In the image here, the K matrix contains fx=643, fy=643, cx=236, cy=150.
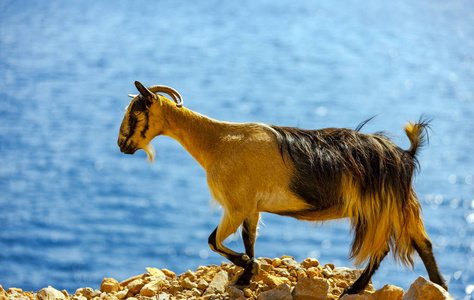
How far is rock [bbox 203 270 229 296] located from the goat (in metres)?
0.40

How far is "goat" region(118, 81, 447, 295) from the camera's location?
4.55m

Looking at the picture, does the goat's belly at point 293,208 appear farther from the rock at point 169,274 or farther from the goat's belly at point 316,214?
the rock at point 169,274

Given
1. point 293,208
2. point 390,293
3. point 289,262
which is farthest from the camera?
point 289,262

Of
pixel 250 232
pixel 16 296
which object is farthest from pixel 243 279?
pixel 16 296

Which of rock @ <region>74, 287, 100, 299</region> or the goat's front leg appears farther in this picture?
rock @ <region>74, 287, 100, 299</region>

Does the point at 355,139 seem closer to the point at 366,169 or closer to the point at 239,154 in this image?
the point at 366,169

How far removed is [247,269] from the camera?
4930mm

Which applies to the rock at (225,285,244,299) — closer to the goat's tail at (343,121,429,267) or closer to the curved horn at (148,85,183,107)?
the goat's tail at (343,121,429,267)

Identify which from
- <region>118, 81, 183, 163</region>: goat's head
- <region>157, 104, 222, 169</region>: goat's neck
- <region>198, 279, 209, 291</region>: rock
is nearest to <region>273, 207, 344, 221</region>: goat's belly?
<region>157, 104, 222, 169</region>: goat's neck

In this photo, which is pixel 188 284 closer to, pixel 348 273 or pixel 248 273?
pixel 248 273

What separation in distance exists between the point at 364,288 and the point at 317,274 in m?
0.56

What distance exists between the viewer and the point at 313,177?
4.55 meters

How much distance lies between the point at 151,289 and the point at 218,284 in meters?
0.53

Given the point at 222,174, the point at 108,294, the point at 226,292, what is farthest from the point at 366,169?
the point at 108,294
